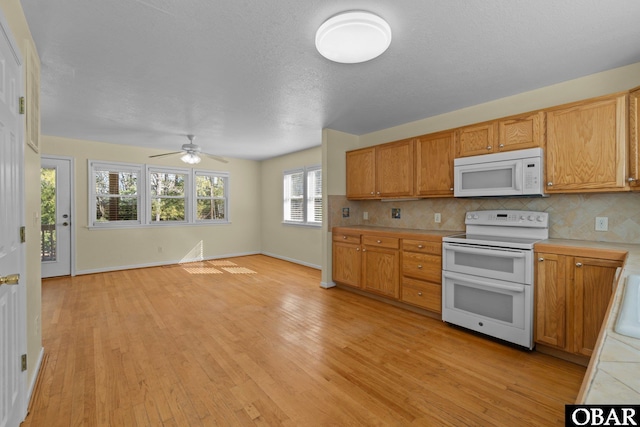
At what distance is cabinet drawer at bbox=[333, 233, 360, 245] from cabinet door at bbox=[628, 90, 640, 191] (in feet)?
8.84

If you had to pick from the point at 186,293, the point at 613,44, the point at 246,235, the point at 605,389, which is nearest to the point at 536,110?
the point at 613,44

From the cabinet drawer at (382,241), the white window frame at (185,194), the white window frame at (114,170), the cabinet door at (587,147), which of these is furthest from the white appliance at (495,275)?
the white window frame at (114,170)

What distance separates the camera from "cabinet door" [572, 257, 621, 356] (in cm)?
211

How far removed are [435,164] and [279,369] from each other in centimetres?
275

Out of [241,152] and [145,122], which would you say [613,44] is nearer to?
[145,122]

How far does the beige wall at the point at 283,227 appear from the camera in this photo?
580 centimetres

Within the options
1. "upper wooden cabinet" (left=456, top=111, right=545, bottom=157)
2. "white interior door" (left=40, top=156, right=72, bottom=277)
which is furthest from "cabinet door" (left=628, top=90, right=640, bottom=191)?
"white interior door" (left=40, top=156, right=72, bottom=277)

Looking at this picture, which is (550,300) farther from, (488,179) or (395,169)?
(395,169)

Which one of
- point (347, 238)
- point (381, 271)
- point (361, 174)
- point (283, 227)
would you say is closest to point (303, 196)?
point (283, 227)

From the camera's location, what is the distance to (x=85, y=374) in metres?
2.15

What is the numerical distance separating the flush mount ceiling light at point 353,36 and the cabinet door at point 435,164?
5.64ft

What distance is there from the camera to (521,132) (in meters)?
2.76

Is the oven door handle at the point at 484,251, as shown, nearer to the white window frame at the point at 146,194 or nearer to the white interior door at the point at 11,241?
the white interior door at the point at 11,241

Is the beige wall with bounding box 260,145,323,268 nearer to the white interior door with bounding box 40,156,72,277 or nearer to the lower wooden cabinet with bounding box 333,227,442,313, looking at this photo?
the lower wooden cabinet with bounding box 333,227,442,313
